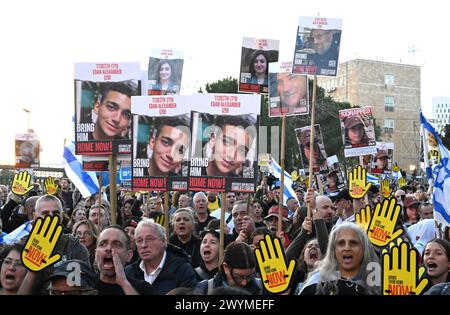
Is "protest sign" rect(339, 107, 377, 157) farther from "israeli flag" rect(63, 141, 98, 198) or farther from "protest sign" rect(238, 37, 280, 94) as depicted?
"israeli flag" rect(63, 141, 98, 198)

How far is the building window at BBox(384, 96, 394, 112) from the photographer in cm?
8181

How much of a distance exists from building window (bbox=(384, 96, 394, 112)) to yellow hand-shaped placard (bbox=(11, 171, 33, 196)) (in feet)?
233

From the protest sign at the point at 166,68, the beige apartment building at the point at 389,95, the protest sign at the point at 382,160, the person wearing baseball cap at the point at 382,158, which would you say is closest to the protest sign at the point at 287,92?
the protest sign at the point at 166,68

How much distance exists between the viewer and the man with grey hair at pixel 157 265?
6.36 m

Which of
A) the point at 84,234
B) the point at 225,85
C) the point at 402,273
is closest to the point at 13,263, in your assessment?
the point at 402,273

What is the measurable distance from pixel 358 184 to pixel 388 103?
73352 mm

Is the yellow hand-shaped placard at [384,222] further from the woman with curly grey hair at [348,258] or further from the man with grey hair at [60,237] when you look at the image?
the man with grey hair at [60,237]

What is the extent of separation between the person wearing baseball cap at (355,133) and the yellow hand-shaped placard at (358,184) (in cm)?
376

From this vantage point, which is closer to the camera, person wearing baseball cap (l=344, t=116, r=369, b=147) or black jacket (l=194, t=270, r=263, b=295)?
black jacket (l=194, t=270, r=263, b=295)

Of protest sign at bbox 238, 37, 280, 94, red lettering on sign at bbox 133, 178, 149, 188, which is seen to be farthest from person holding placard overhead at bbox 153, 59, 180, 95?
red lettering on sign at bbox 133, 178, 149, 188
